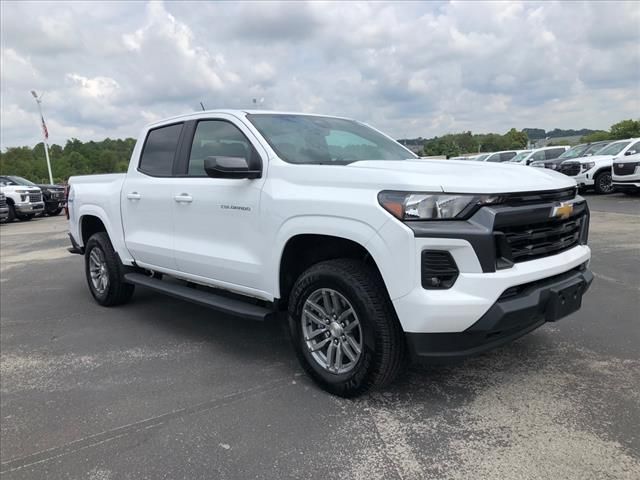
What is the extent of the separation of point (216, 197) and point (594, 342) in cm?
313

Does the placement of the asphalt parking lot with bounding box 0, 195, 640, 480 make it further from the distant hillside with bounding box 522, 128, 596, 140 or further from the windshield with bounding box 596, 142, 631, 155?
the distant hillside with bounding box 522, 128, 596, 140

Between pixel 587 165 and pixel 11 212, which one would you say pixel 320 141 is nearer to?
pixel 587 165

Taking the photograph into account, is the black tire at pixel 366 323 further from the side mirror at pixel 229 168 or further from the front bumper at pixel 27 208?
the front bumper at pixel 27 208

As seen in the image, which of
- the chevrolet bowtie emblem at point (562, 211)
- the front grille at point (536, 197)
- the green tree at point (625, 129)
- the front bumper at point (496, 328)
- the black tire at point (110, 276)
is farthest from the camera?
the green tree at point (625, 129)

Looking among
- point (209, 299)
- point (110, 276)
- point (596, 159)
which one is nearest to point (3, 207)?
point (110, 276)

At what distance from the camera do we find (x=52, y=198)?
20594mm

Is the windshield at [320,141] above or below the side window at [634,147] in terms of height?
above

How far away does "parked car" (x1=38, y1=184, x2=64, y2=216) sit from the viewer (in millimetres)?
20547

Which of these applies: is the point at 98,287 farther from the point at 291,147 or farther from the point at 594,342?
the point at 594,342

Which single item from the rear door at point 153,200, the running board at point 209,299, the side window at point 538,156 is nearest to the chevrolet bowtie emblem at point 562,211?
the running board at point 209,299

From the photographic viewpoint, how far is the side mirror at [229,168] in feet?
11.4

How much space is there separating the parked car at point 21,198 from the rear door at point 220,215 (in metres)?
16.9

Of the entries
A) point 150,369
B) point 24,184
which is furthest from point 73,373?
point 24,184

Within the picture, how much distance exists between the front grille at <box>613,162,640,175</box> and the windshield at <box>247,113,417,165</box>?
12.7 meters
